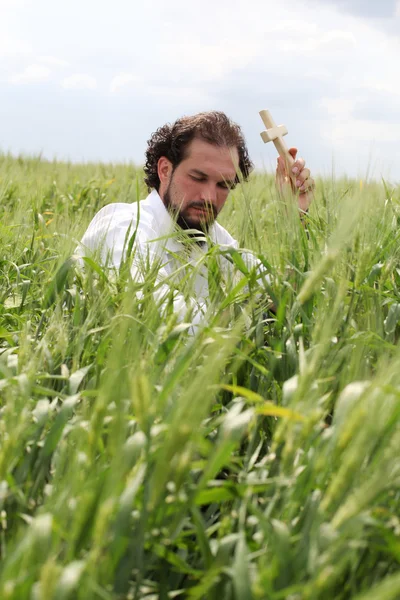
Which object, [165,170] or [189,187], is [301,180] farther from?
[165,170]

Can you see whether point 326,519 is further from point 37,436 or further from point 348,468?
point 37,436

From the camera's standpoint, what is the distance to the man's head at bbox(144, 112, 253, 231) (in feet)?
8.12

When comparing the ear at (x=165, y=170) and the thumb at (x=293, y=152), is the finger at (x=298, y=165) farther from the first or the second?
the ear at (x=165, y=170)

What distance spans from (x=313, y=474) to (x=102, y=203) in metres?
4.19

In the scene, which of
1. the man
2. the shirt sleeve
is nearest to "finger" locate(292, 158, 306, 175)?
the man

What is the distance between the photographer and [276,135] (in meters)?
2.54

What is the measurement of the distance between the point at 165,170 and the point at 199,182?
301 millimetres

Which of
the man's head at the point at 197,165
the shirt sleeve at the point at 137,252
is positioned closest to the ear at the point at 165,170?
the man's head at the point at 197,165

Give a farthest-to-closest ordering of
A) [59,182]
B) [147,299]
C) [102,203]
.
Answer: [59,182]
[102,203]
[147,299]

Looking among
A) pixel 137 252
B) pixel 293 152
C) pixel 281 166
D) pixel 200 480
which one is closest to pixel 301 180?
pixel 281 166

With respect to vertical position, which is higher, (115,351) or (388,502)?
(115,351)

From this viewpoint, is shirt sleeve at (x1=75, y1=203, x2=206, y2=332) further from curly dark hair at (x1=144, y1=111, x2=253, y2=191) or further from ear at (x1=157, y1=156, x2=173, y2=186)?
curly dark hair at (x1=144, y1=111, x2=253, y2=191)

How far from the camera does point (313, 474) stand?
0.80 m

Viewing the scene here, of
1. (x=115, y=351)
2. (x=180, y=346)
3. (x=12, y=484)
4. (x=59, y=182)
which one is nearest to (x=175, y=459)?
(x=115, y=351)
